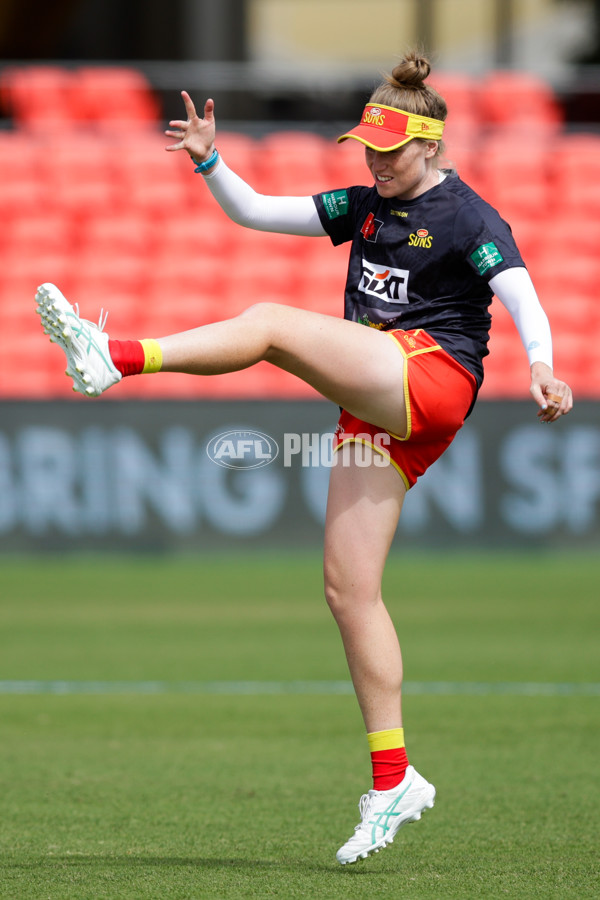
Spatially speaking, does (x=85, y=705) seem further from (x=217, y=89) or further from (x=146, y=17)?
(x=146, y=17)

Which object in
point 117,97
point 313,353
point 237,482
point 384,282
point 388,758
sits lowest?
point 237,482

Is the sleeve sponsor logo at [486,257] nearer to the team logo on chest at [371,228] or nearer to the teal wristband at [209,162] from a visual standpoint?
the team logo on chest at [371,228]

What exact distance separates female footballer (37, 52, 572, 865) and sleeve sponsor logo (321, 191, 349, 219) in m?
0.03

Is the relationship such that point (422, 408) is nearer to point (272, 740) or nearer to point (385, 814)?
point (385, 814)

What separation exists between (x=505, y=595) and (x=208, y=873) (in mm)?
5720

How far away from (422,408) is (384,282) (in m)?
0.41

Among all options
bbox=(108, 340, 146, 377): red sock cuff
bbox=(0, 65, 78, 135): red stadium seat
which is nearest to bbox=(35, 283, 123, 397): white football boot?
bbox=(108, 340, 146, 377): red sock cuff

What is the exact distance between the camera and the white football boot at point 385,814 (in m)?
3.53

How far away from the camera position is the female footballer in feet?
11.5

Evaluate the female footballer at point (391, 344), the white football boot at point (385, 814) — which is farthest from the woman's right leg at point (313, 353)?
the white football boot at point (385, 814)

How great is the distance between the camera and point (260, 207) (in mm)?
4012

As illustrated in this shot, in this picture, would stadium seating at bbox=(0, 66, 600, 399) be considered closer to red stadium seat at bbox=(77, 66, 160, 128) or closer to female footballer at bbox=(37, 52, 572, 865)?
red stadium seat at bbox=(77, 66, 160, 128)

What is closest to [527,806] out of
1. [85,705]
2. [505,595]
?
[85,705]

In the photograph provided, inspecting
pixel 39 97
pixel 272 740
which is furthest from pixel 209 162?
pixel 39 97
